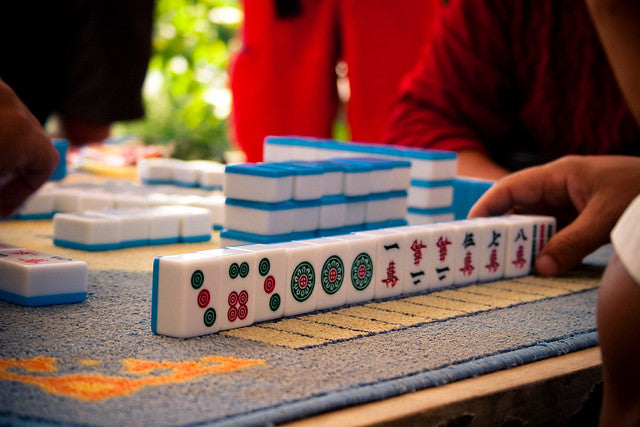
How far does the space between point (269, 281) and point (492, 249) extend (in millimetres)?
439

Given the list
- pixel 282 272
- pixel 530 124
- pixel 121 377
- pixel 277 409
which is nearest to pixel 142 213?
pixel 282 272

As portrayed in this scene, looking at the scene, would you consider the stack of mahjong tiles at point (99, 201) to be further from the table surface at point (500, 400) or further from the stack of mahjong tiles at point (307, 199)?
the table surface at point (500, 400)

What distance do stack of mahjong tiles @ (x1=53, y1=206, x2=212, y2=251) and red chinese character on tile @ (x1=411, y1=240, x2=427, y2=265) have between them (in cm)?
45

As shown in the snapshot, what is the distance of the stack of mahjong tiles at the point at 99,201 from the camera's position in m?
1.60

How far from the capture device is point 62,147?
2055 millimetres

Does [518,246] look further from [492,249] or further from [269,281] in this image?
[269,281]

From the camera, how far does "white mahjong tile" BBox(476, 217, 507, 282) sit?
1.26 meters

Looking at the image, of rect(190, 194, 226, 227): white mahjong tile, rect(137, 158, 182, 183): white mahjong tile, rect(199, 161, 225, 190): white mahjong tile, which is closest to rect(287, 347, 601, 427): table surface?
rect(190, 194, 226, 227): white mahjong tile

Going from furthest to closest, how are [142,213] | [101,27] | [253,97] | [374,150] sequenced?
[253,97] < [101,27] < [374,150] < [142,213]

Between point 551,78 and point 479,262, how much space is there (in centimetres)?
84

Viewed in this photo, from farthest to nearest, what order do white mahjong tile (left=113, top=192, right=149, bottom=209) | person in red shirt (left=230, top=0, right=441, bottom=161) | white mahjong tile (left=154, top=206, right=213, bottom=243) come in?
person in red shirt (left=230, top=0, right=441, bottom=161) < white mahjong tile (left=113, top=192, right=149, bottom=209) < white mahjong tile (left=154, top=206, right=213, bottom=243)

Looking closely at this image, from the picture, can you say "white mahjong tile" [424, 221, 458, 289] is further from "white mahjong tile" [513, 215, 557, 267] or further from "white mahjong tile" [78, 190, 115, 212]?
"white mahjong tile" [78, 190, 115, 212]

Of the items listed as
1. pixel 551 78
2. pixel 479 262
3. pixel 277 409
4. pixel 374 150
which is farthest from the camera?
pixel 551 78

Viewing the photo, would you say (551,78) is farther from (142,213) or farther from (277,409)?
(277,409)
